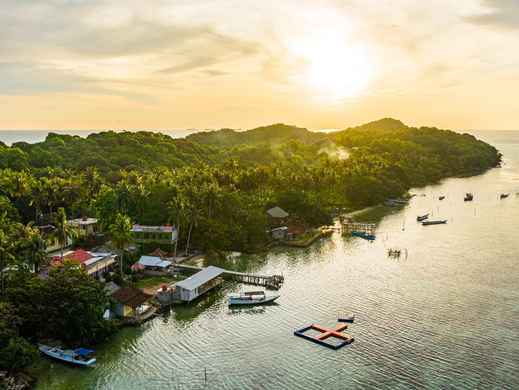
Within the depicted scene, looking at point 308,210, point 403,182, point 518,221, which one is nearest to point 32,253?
point 308,210

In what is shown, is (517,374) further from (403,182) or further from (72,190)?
(403,182)

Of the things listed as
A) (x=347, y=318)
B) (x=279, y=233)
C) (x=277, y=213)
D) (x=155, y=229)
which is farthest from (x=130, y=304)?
(x=277, y=213)

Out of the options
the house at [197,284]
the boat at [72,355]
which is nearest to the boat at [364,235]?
the house at [197,284]

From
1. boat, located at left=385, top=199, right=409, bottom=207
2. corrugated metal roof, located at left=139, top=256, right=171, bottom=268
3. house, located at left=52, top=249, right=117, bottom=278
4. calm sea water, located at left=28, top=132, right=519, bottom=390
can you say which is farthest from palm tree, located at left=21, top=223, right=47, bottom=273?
boat, located at left=385, top=199, right=409, bottom=207

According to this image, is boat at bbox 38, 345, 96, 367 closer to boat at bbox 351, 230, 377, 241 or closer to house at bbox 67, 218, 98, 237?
house at bbox 67, 218, 98, 237

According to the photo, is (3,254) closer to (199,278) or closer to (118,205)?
(199,278)

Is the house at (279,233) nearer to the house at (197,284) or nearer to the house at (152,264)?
the house at (197,284)
